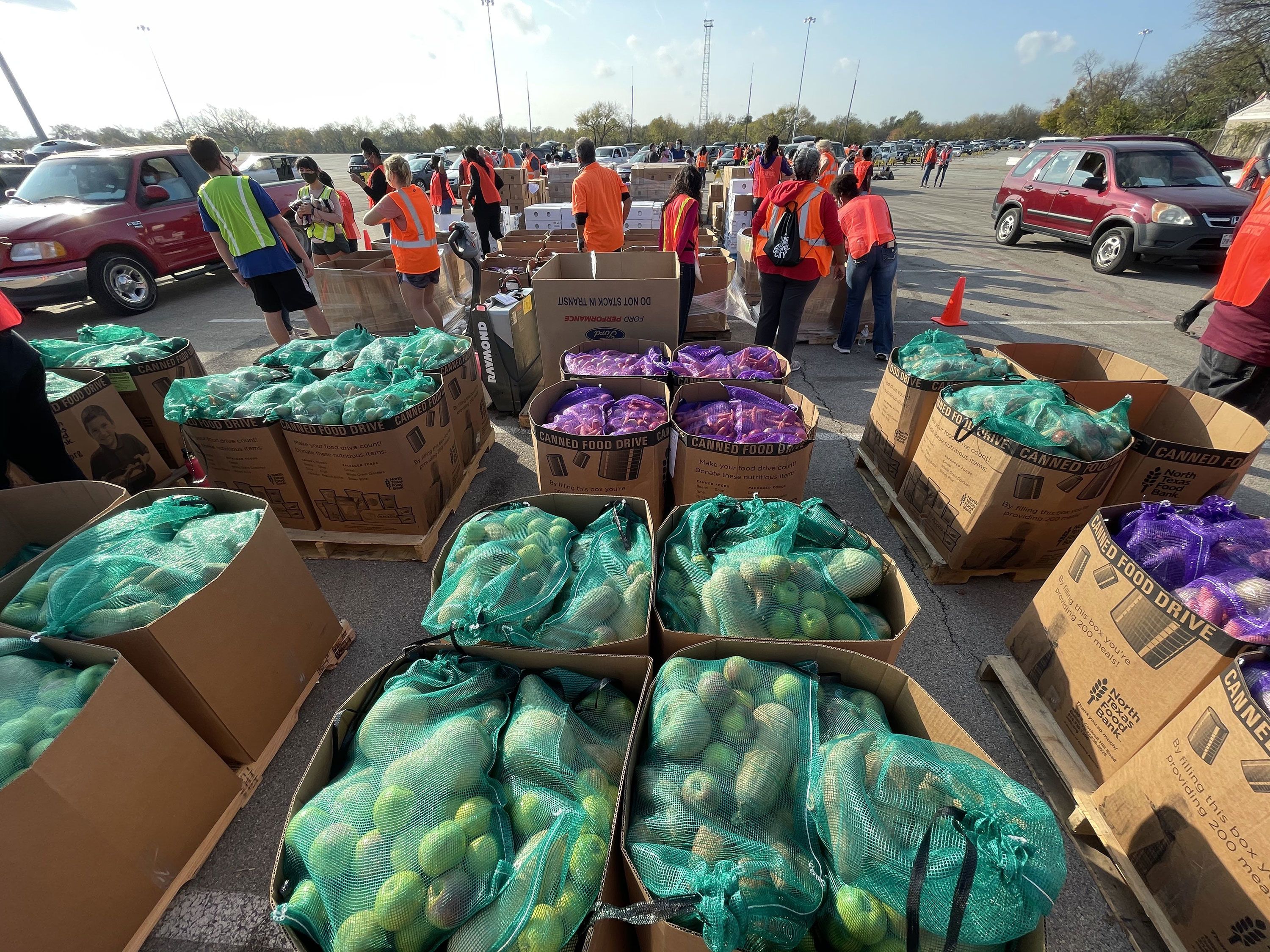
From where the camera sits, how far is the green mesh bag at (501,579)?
172cm

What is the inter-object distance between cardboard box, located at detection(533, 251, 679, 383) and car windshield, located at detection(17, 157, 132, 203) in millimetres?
7359

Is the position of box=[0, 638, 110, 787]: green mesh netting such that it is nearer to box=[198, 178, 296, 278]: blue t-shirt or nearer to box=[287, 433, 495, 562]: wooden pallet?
box=[287, 433, 495, 562]: wooden pallet

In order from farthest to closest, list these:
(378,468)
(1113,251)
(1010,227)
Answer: (1010,227)
(1113,251)
(378,468)

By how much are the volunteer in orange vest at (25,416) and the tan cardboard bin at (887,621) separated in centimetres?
334

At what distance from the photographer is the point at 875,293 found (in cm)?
571

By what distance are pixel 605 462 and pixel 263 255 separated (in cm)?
426

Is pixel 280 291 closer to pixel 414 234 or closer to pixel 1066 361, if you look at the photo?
pixel 414 234

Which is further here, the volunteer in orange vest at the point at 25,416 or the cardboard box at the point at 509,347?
the cardboard box at the point at 509,347

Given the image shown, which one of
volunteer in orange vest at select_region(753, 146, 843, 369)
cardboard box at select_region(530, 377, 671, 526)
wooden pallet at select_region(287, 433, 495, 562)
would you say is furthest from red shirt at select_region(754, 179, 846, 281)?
wooden pallet at select_region(287, 433, 495, 562)

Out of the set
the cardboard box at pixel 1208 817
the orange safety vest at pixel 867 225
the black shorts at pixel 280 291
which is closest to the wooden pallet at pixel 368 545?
the black shorts at pixel 280 291

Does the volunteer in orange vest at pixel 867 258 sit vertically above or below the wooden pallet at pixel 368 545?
above

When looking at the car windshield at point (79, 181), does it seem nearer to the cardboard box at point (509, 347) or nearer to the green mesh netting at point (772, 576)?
the cardboard box at point (509, 347)

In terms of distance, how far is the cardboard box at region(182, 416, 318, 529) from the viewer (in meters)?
2.90

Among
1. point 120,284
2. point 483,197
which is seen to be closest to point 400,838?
point 483,197
